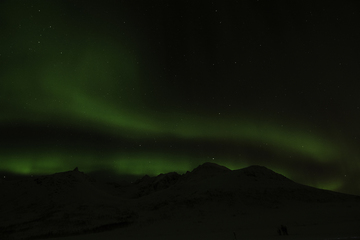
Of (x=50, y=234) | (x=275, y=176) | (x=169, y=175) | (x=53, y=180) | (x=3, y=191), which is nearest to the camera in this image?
(x=50, y=234)

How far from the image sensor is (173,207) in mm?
37594

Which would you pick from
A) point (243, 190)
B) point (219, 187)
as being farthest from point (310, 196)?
point (219, 187)

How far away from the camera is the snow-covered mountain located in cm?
2638

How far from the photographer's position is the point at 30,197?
42375 mm

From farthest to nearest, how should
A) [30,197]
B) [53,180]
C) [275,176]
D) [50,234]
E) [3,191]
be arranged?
[275,176], [53,180], [3,191], [30,197], [50,234]

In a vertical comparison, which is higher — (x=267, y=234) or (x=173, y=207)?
(x=173, y=207)

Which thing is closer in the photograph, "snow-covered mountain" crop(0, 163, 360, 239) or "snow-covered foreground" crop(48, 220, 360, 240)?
"snow-covered foreground" crop(48, 220, 360, 240)

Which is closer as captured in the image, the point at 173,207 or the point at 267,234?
the point at 267,234

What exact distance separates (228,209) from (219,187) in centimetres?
1136

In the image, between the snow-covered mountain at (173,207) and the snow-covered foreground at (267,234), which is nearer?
the snow-covered foreground at (267,234)

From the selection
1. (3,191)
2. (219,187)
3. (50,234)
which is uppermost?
(3,191)

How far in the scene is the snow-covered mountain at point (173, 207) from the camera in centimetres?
2638

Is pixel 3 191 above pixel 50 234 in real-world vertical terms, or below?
above

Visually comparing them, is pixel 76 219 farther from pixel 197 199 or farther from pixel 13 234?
pixel 197 199
